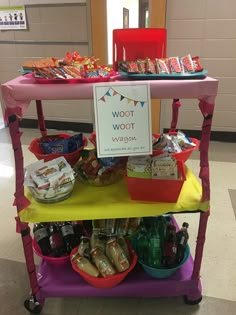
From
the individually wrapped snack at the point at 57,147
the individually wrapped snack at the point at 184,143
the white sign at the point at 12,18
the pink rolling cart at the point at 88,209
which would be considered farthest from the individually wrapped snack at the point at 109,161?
the white sign at the point at 12,18

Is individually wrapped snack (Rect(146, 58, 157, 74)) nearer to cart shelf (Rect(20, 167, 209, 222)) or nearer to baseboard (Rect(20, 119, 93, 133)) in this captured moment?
cart shelf (Rect(20, 167, 209, 222))

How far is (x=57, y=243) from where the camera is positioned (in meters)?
1.23

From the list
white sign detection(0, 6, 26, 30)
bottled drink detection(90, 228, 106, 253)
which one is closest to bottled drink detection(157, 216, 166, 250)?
bottled drink detection(90, 228, 106, 253)

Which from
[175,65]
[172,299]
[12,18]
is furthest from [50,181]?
[12,18]

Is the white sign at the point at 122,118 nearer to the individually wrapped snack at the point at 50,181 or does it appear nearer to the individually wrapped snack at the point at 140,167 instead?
the individually wrapped snack at the point at 140,167

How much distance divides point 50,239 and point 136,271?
1.33 ft

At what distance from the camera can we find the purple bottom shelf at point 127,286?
1.12 metres

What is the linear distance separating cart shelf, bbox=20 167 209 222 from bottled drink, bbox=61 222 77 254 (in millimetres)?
294

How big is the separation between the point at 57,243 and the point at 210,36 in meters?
2.34

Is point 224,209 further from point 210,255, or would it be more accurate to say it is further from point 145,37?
point 145,37

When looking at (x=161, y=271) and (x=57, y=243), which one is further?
(x=57, y=243)

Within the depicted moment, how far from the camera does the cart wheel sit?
45.4 inches

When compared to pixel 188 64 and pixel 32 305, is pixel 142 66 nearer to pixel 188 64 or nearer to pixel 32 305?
pixel 188 64

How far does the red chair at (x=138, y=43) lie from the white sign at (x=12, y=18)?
7.34 ft
